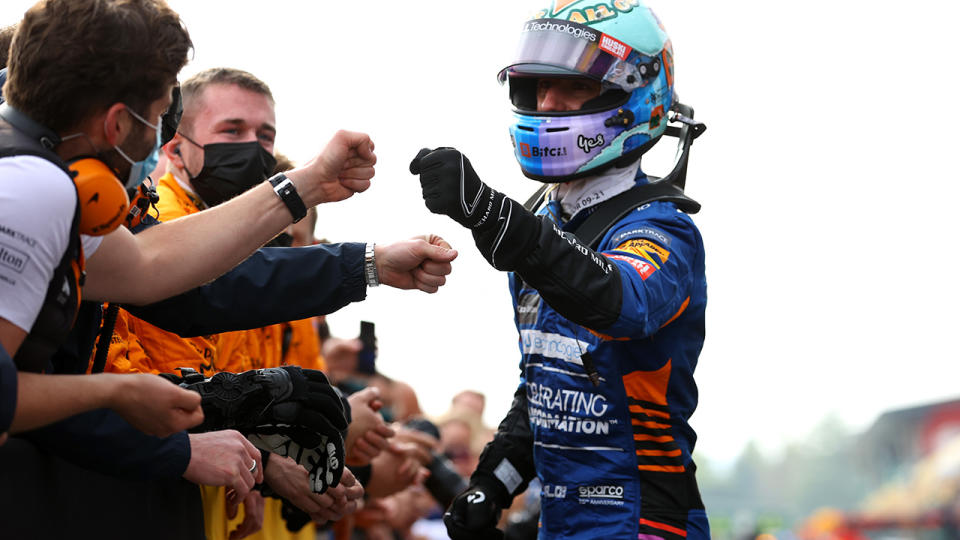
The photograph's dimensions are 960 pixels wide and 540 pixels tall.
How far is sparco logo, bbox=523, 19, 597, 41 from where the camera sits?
12.6 feet

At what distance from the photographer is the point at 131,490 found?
2.91 metres

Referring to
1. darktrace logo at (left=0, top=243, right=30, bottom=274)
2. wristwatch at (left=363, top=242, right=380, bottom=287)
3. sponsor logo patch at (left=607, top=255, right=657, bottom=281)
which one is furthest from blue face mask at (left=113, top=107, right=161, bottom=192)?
sponsor logo patch at (left=607, top=255, right=657, bottom=281)

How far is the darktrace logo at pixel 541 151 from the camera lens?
12.6ft

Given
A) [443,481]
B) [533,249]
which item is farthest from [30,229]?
[443,481]

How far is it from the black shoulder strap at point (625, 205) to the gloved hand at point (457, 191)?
1.95ft

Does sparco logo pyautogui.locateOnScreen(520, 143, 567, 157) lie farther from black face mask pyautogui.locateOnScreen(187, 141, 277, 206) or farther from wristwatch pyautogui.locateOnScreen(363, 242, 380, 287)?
black face mask pyautogui.locateOnScreen(187, 141, 277, 206)

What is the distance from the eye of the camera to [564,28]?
386cm

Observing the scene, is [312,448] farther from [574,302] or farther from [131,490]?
[574,302]

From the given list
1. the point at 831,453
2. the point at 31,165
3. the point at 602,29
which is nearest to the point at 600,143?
the point at 602,29

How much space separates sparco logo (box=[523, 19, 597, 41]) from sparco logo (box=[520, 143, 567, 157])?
0.39 m

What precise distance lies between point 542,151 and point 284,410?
1.28 metres

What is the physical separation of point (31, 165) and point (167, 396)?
552 millimetres

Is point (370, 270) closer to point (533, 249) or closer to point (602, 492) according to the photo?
point (533, 249)

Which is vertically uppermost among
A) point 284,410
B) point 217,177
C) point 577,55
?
point 577,55
